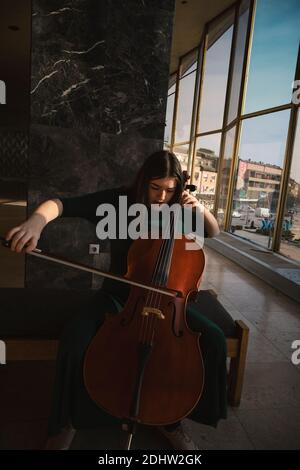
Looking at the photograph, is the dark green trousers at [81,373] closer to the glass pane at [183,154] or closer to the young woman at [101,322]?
the young woman at [101,322]

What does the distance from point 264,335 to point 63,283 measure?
1599 millimetres

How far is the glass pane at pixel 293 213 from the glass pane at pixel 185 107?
12.2 feet

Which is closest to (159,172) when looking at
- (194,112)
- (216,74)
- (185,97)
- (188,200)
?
(188,200)

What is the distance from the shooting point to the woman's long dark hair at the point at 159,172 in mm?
1389

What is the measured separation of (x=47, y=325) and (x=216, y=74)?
238 inches

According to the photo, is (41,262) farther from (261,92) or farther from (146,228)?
(261,92)

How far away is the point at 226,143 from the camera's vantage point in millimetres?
5781

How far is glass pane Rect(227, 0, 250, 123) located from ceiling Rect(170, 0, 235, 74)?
1.48 feet

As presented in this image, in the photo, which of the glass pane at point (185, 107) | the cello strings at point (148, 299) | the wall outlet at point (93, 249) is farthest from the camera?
the glass pane at point (185, 107)

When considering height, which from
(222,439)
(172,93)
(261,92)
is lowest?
(222,439)

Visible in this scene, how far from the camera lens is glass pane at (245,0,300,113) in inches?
160

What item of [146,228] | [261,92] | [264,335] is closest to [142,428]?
[146,228]

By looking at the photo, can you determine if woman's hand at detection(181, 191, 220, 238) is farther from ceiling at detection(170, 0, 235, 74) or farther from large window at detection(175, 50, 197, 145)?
large window at detection(175, 50, 197, 145)

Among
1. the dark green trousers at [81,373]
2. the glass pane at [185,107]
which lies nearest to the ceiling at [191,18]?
the glass pane at [185,107]
